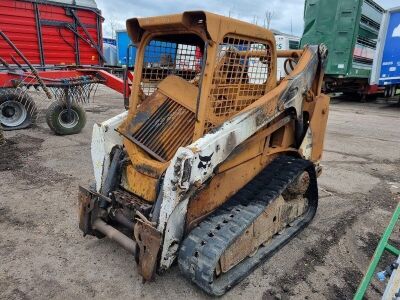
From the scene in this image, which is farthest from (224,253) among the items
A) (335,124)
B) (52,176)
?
(335,124)

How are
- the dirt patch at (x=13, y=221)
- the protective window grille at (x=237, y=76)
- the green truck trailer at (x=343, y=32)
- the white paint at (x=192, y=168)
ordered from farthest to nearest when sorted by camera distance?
the green truck trailer at (x=343, y=32)
the dirt patch at (x=13, y=221)
the protective window grille at (x=237, y=76)
the white paint at (x=192, y=168)

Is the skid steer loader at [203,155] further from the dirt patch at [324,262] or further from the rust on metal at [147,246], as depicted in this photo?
the dirt patch at [324,262]

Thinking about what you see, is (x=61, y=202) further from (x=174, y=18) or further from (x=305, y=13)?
(x=305, y=13)

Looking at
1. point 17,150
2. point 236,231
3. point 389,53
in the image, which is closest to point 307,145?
point 236,231

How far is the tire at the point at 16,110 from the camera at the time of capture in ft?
22.1

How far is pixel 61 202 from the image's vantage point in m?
3.98

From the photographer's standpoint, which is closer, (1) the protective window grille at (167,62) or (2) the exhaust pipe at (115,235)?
(2) the exhaust pipe at (115,235)

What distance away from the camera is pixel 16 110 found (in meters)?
7.08

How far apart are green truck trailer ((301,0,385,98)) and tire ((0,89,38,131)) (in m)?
9.13

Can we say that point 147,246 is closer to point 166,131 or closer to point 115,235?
point 115,235

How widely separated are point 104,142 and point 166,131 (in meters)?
0.55

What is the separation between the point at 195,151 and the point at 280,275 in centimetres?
129

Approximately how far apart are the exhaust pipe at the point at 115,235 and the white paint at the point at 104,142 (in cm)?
31

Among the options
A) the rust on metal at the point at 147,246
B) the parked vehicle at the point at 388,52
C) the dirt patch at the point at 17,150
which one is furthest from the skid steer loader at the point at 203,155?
the parked vehicle at the point at 388,52
